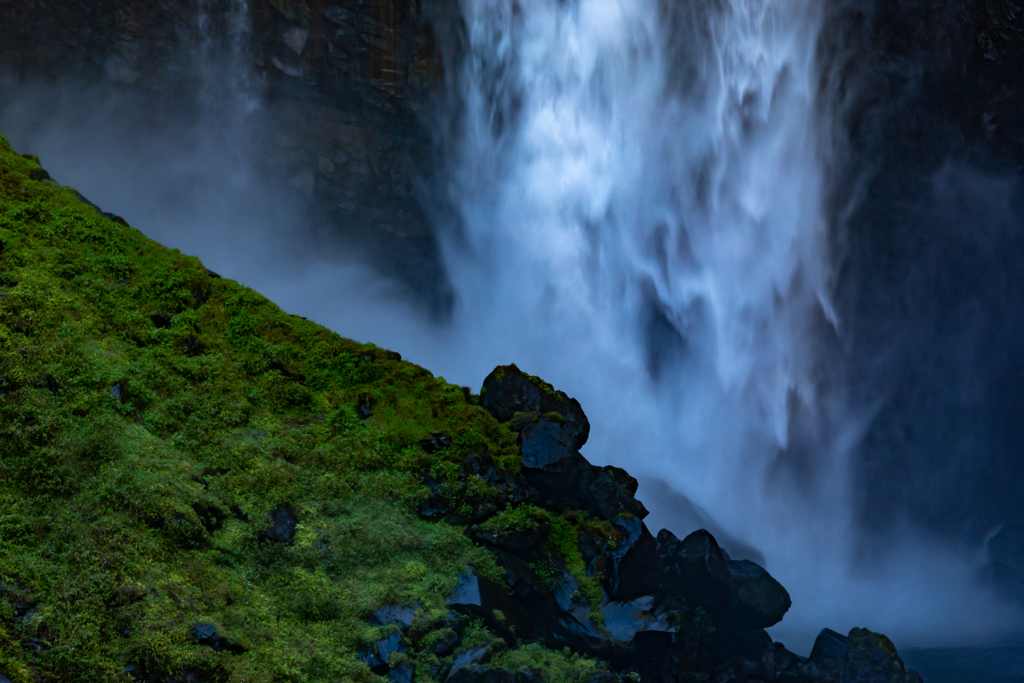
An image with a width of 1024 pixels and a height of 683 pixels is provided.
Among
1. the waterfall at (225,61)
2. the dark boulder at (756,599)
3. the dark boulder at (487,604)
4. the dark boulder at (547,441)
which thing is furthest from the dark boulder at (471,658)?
the waterfall at (225,61)

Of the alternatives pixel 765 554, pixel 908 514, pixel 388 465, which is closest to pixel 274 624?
pixel 388 465

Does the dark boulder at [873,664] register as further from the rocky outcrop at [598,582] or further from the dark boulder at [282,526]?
the dark boulder at [282,526]

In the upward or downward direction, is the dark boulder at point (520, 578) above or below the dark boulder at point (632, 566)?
below

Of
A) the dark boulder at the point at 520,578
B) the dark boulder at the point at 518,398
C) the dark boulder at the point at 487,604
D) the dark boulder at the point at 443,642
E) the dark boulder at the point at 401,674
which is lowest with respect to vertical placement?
the dark boulder at the point at 401,674

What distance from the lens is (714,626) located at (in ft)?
32.5

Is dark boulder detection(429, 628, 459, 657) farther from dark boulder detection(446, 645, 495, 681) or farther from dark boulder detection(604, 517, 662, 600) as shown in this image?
dark boulder detection(604, 517, 662, 600)

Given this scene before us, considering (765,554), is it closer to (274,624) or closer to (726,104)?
(726,104)

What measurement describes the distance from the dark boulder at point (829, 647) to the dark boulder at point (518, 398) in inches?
232

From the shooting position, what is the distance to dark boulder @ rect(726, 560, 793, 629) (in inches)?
420

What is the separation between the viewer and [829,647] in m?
11.8

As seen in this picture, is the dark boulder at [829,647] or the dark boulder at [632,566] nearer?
the dark boulder at [632,566]

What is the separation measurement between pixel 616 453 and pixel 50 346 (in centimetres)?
1897

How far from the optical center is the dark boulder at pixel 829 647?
1164cm

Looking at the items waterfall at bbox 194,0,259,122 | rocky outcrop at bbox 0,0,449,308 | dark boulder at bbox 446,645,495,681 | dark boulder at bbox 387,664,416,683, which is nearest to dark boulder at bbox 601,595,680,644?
dark boulder at bbox 446,645,495,681
